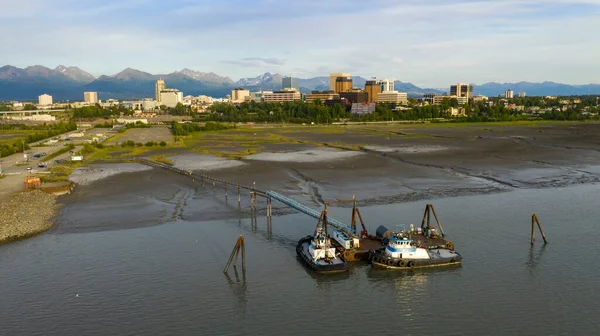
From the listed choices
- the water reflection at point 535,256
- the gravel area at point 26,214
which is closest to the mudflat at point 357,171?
the gravel area at point 26,214

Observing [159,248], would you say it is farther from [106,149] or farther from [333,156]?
[106,149]

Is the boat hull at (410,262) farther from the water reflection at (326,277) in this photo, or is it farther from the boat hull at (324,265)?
the boat hull at (324,265)

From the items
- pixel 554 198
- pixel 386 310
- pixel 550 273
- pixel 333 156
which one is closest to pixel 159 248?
pixel 386 310

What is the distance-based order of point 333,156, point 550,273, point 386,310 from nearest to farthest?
point 386,310
point 550,273
point 333,156

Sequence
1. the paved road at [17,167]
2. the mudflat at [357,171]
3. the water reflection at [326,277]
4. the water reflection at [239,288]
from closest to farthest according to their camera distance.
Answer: the water reflection at [239,288] → the water reflection at [326,277] → the mudflat at [357,171] → the paved road at [17,167]

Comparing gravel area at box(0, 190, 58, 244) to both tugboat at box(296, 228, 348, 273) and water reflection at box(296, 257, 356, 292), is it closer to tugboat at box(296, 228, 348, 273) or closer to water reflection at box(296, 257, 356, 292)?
tugboat at box(296, 228, 348, 273)

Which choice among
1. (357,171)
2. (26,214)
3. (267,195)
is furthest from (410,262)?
(357,171)

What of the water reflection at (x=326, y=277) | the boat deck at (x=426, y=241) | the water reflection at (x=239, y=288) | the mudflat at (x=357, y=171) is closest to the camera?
the water reflection at (x=239, y=288)

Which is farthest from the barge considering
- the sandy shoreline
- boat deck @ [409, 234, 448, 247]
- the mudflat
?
the sandy shoreline
